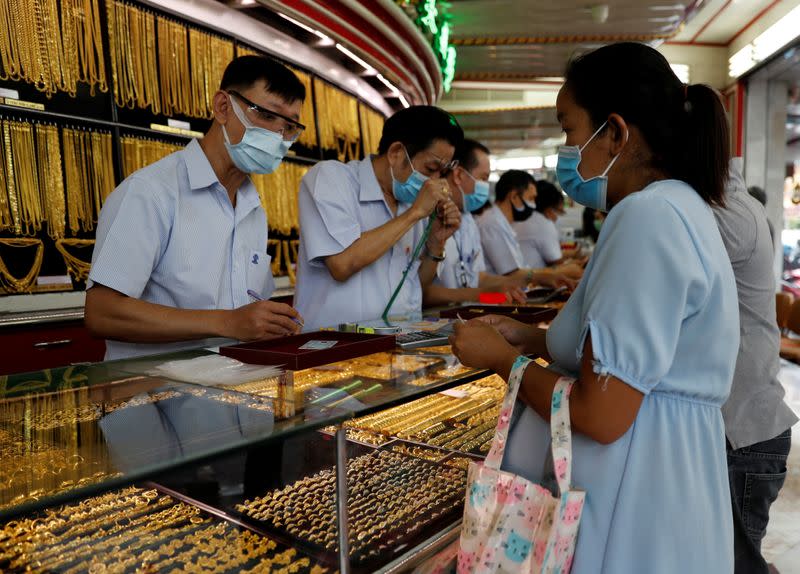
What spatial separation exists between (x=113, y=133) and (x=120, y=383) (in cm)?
282

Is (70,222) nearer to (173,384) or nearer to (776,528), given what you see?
(173,384)

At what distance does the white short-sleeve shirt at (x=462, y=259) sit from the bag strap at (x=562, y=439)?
2249 mm

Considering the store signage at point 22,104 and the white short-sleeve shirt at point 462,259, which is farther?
the white short-sleeve shirt at point 462,259

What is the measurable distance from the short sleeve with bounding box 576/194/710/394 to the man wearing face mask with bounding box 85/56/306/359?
93 centimetres

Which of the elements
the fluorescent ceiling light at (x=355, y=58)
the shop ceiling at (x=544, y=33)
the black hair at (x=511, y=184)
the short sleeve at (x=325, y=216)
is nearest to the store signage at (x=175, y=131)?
the fluorescent ceiling light at (x=355, y=58)

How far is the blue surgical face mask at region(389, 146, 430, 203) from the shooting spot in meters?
2.51

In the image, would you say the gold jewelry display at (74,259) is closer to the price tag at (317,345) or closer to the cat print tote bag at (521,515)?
the price tag at (317,345)

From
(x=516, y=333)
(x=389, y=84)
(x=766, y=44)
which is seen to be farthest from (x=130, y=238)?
(x=766, y=44)

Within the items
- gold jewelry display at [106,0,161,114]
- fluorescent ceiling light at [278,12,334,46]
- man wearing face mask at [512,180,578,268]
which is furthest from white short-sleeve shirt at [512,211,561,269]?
gold jewelry display at [106,0,161,114]

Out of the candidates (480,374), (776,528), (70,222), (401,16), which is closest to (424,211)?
(480,374)

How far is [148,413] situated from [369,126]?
5.63 metres

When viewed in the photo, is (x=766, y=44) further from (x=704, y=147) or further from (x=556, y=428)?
(x=556, y=428)

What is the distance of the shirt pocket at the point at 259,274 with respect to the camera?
220 cm

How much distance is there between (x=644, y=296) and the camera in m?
0.97
